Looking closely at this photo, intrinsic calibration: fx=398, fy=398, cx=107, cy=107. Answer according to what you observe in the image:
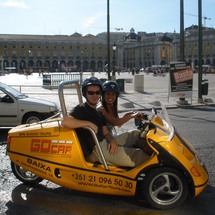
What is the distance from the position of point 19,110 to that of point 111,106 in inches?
172

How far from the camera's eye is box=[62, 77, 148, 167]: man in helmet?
416 cm

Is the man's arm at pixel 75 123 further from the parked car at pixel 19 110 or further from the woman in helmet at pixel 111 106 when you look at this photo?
the parked car at pixel 19 110

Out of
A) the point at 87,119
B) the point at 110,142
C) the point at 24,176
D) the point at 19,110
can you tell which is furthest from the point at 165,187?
the point at 19,110

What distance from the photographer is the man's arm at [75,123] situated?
4.07m

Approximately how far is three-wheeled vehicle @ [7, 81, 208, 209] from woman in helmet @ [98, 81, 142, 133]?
26 cm

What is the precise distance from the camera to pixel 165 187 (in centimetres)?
405

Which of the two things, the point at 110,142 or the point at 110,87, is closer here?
the point at 110,142

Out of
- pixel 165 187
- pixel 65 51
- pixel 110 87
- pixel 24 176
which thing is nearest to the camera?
pixel 165 187

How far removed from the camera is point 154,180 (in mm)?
4031

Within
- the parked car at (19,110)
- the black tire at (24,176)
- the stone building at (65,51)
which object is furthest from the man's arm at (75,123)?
the stone building at (65,51)

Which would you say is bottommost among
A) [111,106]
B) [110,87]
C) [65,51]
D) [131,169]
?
[131,169]

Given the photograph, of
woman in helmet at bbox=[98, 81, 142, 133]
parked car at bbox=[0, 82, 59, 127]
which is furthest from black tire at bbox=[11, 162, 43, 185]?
parked car at bbox=[0, 82, 59, 127]

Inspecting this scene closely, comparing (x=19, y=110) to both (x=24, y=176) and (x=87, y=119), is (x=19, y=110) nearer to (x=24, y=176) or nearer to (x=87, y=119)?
(x=24, y=176)

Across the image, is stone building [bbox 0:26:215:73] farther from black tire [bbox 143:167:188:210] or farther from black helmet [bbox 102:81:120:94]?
black tire [bbox 143:167:188:210]
